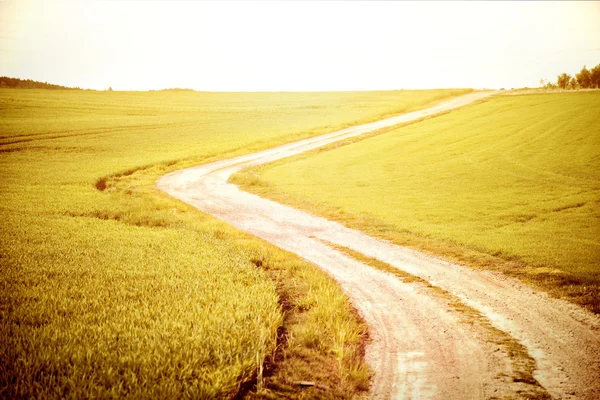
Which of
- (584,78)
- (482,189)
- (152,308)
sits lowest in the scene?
(152,308)

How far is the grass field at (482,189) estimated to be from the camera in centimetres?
1346

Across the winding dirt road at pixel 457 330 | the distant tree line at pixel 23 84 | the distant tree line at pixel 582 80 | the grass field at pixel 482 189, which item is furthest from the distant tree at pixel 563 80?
the distant tree line at pixel 23 84

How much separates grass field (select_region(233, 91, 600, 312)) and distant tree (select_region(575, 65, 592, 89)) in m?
33.5

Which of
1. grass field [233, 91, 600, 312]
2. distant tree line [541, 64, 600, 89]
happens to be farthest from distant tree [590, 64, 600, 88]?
grass field [233, 91, 600, 312]

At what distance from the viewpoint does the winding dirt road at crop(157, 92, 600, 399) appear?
22.0 ft

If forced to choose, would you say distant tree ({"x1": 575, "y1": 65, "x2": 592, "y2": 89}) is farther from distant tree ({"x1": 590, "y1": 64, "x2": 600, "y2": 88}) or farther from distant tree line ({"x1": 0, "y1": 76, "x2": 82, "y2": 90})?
distant tree line ({"x1": 0, "y1": 76, "x2": 82, "y2": 90})

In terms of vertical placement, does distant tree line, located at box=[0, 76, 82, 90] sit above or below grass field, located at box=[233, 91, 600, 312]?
above

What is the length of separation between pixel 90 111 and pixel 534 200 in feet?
237

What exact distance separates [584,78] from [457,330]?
88801 millimetres

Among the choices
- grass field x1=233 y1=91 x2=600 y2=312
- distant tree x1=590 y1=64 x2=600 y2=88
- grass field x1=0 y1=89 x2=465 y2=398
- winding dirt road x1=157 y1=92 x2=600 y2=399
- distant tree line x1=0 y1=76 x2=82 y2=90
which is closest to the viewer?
grass field x1=0 y1=89 x2=465 y2=398

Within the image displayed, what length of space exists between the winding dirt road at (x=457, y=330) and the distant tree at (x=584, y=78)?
270 ft

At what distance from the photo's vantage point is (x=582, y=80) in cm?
7662

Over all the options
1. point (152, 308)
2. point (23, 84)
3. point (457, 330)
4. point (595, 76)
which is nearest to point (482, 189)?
point (457, 330)

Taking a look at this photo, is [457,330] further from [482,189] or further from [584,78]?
[584,78]
